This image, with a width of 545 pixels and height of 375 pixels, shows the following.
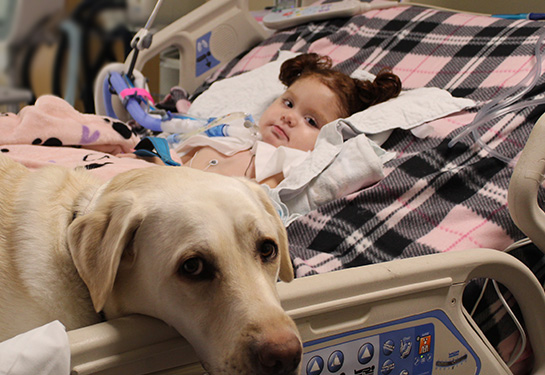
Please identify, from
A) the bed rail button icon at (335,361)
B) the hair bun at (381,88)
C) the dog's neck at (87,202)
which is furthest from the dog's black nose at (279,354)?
the hair bun at (381,88)

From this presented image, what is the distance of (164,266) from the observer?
78 cm

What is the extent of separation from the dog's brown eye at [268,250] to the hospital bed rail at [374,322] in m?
0.07

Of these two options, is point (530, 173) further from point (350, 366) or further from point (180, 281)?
point (180, 281)

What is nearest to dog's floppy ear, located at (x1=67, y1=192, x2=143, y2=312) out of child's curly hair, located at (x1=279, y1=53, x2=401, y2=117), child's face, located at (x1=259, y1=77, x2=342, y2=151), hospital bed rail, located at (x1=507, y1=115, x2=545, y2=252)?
hospital bed rail, located at (x1=507, y1=115, x2=545, y2=252)

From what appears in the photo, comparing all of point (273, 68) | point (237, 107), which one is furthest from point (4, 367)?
point (273, 68)

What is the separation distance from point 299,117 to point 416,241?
73cm

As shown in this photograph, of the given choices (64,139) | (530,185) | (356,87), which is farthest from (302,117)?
(530,185)

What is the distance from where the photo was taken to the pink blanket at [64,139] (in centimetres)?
129

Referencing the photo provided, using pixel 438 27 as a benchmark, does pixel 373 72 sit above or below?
below

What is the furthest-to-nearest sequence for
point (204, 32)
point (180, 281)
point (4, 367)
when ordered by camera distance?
point (204, 32)
point (180, 281)
point (4, 367)

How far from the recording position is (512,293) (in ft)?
3.92

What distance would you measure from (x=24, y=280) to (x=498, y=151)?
131 cm

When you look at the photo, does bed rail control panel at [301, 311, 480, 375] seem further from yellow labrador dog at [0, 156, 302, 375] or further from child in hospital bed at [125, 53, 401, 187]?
child in hospital bed at [125, 53, 401, 187]

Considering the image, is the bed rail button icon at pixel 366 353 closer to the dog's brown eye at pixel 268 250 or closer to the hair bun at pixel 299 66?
the dog's brown eye at pixel 268 250
